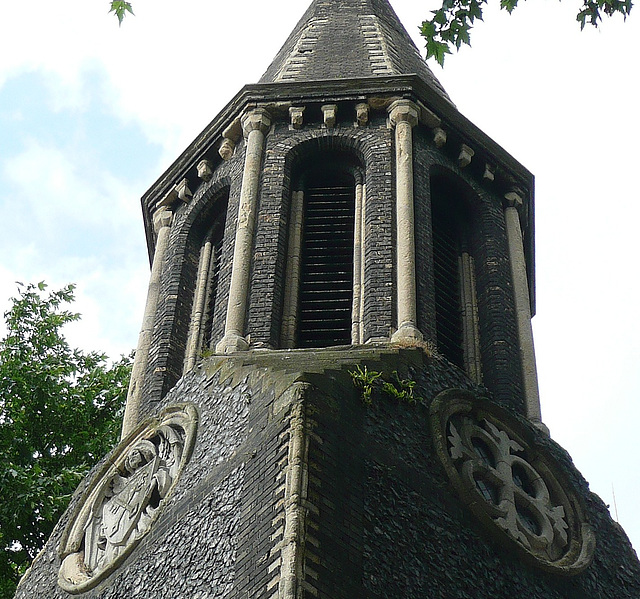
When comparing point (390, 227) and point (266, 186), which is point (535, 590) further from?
point (266, 186)

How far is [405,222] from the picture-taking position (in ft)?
52.5

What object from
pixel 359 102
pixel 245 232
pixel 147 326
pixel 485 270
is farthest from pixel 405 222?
pixel 147 326

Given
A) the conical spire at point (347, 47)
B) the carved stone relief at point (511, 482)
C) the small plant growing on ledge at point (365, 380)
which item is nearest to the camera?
the carved stone relief at point (511, 482)

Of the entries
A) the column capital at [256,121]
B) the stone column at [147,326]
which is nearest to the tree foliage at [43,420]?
the stone column at [147,326]

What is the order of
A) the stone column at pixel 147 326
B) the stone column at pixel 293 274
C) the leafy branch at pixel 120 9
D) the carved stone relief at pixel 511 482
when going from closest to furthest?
the leafy branch at pixel 120 9 → the carved stone relief at pixel 511 482 → the stone column at pixel 293 274 → the stone column at pixel 147 326

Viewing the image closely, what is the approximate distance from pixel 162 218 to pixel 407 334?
5.09 metres

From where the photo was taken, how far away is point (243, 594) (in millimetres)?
10391

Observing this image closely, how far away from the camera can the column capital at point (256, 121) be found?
17531 mm

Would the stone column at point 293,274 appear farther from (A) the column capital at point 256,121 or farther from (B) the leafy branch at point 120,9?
(B) the leafy branch at point 120,9

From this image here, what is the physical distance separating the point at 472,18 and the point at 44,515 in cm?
938

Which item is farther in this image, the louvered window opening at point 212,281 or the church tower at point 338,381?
the louvered window opening at point 212,281

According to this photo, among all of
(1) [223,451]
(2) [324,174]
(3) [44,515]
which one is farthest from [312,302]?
(3) [44,515]

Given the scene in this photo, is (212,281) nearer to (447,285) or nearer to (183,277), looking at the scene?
(183,277)

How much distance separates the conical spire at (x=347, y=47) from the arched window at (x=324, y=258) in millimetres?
1607
